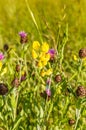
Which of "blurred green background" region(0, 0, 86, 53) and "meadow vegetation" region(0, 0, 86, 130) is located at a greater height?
"blurred green background" region(0, 0, 86, 53)

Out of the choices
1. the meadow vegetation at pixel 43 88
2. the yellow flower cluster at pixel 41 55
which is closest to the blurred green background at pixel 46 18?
the meadow vegetation at pixel 43 88

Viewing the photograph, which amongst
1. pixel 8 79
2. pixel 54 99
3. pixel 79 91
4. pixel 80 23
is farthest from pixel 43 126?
pixel 80 23

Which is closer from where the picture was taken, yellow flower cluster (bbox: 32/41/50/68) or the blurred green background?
yellow flower cluster (bbox: 32/41/50/68)

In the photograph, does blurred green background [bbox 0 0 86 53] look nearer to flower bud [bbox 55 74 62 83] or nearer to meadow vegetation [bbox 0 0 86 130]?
meadow vegetation [bbox 0 0 86 130]

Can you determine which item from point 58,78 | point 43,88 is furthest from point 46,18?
point 58,78

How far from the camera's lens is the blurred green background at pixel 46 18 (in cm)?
305

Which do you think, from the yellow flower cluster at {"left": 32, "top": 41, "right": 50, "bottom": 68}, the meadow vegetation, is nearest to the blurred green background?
the meadow vegetation

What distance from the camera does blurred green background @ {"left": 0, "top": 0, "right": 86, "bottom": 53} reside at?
3.05 metres

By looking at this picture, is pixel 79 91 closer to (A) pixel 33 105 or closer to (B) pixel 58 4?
(A) pixel 33 105

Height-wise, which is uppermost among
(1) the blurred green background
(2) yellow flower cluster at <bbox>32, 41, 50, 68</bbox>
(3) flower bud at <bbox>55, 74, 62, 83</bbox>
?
(1) the blurred green background

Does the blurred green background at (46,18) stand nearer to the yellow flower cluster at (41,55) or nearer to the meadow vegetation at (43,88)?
the meadow vegetation at (43,88)

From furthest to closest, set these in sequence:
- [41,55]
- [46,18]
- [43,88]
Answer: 1. [46,18]
2. [43,88]
3. [41,55]

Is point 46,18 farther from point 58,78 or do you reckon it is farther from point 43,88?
point 58,78

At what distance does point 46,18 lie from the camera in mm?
3115
